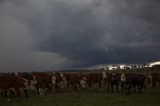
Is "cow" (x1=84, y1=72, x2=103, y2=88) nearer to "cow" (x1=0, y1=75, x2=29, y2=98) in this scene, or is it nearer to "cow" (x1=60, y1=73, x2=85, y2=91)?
"cow" (x1=60, y1=73, x2=85, y2=91)

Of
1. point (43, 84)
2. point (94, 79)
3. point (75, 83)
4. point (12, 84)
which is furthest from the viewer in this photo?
point (94, 79)

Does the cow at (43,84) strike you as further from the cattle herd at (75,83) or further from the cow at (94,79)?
the cow at (94,79)

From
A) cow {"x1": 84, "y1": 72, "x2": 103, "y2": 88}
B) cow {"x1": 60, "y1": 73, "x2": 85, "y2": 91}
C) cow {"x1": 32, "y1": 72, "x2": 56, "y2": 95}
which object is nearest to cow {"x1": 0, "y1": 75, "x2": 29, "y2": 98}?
cow {"x1": 32, "y1": 72, "x2": 56, "y2": 95}

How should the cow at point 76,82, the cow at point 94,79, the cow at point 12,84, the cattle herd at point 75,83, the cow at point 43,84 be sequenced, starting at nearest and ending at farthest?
1. the cow at point 12,84
2. the cattle herd at point 75,83
3. the cow at point 43,84
4. the cow at point 76,82
5. the cow at point 94,79

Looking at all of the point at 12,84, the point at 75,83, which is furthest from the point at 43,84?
the point at 12,84

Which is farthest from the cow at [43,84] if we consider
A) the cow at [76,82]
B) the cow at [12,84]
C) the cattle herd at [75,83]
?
the cow at [12,84]

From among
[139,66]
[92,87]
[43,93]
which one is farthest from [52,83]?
[139,66]

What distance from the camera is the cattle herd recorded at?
85.5 feet

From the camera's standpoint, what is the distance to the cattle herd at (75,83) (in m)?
26.1

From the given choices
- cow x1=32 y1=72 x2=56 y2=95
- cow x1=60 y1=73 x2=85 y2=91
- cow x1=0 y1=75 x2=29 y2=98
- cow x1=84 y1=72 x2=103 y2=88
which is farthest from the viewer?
cow x1=84 y1=72 x2=103 y2=88

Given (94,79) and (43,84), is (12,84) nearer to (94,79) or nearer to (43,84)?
(43,84)

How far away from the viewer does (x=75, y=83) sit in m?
33.7

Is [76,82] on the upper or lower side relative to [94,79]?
lower

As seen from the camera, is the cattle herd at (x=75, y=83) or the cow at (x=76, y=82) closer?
the cattle herd at (x=75, y=83)
